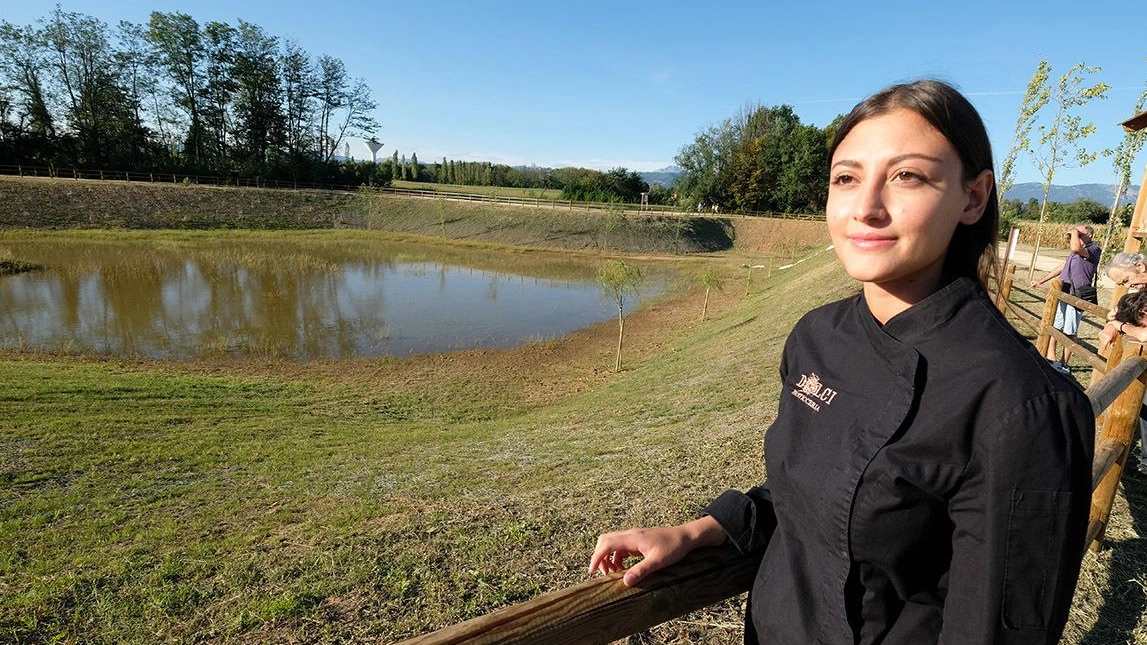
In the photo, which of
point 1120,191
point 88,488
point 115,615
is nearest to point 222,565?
point 115,615

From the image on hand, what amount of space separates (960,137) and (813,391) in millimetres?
615

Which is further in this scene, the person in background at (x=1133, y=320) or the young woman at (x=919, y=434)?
the person in background at (x=1133, y=320)

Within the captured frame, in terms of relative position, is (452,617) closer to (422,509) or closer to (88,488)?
(422,509)

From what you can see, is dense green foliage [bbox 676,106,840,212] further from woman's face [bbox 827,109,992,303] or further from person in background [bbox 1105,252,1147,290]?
woman's face [bbox 827,109,992,303]

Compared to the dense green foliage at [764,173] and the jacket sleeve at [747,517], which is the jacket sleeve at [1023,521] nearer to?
the jacket sleeve at [747,517]

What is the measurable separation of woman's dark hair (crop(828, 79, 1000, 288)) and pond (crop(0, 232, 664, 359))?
696 inches

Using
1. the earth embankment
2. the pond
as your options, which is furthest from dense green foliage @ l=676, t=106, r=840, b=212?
the pond

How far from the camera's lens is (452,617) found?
4020 millimetres

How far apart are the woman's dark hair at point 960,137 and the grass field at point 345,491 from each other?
123 inches

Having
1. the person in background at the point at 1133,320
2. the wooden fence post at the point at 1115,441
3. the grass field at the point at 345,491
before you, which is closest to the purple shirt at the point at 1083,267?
A: the person in background at the point at 1133,320

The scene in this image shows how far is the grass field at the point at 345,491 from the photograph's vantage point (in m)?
4.24

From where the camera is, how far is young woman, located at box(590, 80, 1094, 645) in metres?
0.96

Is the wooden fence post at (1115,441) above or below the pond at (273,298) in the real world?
above

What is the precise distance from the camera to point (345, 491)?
7.34m
